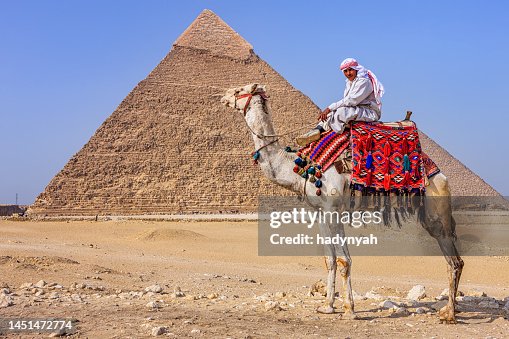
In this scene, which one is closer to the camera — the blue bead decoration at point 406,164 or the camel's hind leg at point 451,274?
the camel's hind leg at point 451,274

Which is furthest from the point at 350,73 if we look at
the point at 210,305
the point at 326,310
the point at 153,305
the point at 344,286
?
the point at 153,305

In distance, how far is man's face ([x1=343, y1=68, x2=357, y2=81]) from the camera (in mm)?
6574

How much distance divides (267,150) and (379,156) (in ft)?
3.15

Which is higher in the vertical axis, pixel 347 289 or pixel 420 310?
pixel 347 289

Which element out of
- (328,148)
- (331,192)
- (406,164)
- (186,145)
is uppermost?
(186,145)

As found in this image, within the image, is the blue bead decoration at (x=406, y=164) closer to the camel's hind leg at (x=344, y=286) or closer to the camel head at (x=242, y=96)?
the camel's hind leg at (x=344, y=286)

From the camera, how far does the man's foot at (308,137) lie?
6.55 meters

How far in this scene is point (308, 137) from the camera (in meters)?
6.61

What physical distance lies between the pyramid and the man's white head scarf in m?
71.4

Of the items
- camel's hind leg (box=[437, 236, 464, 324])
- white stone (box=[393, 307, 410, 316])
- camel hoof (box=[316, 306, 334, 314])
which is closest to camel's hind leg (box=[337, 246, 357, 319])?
camel hoof (box=[316, 306, 334, 314])

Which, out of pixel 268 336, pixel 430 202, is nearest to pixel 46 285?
pixel 268 336

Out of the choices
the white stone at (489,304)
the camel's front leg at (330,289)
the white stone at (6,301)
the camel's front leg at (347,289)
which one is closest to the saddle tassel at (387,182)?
the camel's front leg at (347,289)

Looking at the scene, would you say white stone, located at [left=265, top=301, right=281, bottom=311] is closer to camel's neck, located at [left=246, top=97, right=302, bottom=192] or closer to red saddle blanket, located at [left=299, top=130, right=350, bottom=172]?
camel's neck, located at [left=246, top=97, right=302, bottom=192]

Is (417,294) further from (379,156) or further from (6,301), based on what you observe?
(6,301)
